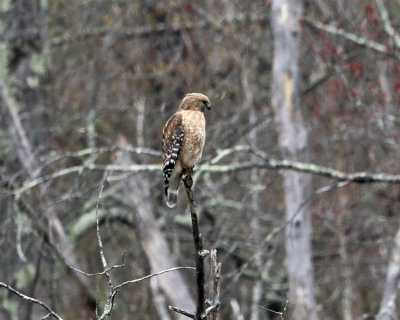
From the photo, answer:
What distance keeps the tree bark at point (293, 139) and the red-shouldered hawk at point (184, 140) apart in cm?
280

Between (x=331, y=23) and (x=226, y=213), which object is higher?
(x=331, y=23)

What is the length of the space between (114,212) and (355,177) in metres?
3.32

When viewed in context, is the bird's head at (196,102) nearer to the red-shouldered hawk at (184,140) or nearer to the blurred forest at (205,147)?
the red-shouldered hawk at (184,140)

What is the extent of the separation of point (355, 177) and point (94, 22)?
20.5 ft

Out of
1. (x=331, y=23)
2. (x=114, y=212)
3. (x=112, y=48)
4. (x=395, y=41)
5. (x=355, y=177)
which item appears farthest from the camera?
(x=112, y=48)

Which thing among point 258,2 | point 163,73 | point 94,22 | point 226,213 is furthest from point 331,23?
point 94,22

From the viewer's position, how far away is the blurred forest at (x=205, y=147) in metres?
8.11

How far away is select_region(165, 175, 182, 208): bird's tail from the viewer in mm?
5656

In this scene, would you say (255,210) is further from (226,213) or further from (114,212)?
(114,212)

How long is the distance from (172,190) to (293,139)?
9.51ft

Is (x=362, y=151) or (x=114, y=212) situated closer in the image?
(x=114, y=212)

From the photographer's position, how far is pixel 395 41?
304 inches

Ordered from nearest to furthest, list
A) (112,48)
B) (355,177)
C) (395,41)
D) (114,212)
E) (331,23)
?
(355,177), (395,41), (114,212), (331,23), (112,48)

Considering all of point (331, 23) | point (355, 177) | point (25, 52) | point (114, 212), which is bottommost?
point (355, 177)
